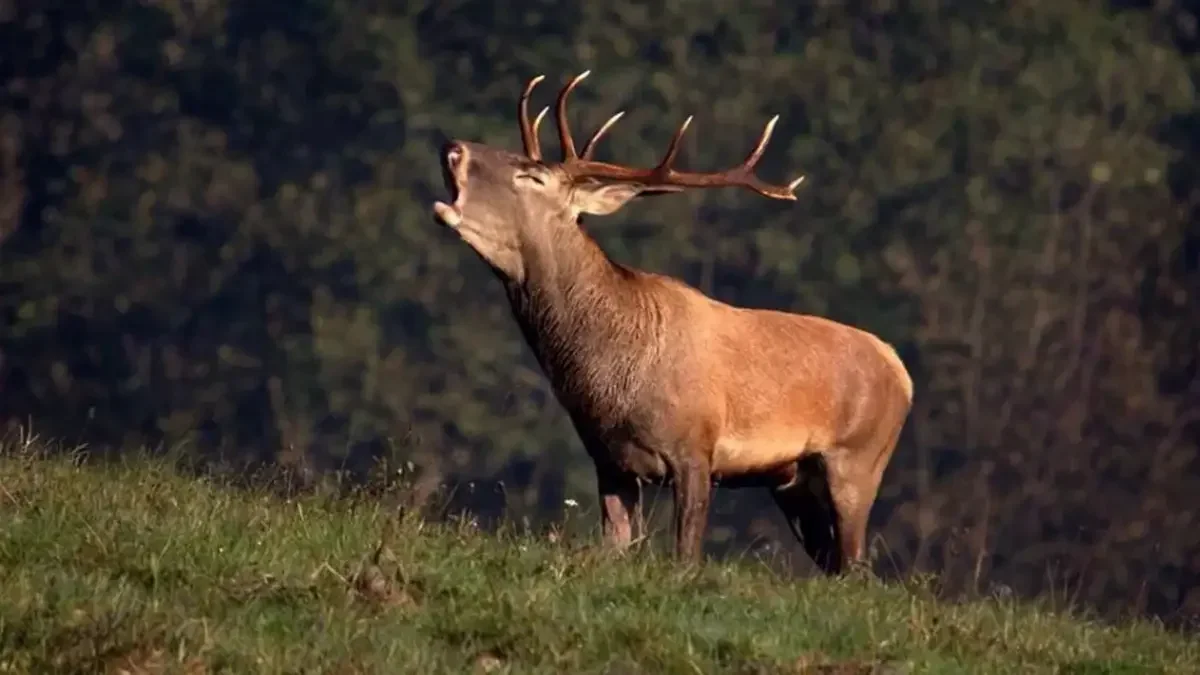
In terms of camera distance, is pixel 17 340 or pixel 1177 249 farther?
pixel 17 340

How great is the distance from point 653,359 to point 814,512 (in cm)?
A: 155

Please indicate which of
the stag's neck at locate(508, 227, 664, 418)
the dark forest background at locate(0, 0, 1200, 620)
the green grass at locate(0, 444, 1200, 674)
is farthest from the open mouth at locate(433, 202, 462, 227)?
the dark forest background at locate(0, 0, 1200, 620)

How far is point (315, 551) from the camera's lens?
290 inches

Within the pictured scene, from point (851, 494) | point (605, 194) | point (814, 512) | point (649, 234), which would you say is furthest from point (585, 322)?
point (649, 234)

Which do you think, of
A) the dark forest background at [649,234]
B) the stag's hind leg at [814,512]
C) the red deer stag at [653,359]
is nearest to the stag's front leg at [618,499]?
the red deer stag at [653,359]

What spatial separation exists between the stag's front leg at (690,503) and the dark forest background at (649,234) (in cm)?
748

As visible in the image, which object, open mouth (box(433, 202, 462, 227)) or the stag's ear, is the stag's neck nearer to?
the stag's ear

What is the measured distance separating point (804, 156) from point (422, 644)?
12.8m

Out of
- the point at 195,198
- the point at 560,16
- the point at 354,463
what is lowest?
the point at 354,463

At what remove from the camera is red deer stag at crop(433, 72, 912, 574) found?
9.63m

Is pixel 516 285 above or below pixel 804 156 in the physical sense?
above

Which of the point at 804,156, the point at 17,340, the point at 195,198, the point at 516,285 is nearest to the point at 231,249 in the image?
the point at 195,198

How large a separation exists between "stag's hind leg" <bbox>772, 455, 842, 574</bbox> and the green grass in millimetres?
2471

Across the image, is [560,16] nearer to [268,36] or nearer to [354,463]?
[268,36]
